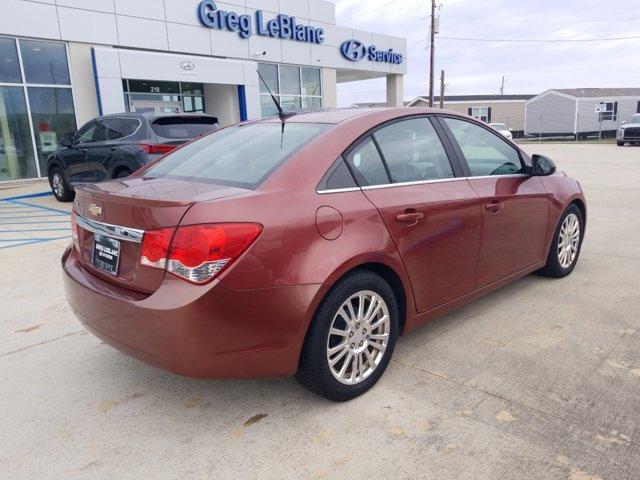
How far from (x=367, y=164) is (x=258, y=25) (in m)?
17.6

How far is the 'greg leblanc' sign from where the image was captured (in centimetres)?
1733

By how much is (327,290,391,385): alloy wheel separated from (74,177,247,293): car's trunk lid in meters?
0.86

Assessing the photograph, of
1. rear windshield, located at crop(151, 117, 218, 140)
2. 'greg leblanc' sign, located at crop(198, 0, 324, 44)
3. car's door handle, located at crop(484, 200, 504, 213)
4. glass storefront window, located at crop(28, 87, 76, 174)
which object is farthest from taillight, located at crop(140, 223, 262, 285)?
'greg leblanc' sign, located at crop(198, 0, 324, 44)

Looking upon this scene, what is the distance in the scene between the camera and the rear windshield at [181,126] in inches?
326

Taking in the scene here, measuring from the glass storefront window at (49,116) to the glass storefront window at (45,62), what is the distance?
0.26 metres

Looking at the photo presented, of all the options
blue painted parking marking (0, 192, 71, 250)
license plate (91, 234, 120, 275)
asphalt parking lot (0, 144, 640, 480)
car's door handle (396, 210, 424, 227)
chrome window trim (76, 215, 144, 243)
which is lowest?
asphalt parking lot (0, 144, 640, 480)

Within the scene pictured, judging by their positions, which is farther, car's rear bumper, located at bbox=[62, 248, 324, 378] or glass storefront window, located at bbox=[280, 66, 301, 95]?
glass storefront window, located at bbox=[280, 66, 301, 95]

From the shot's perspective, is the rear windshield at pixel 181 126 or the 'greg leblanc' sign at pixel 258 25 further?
the 'greg leblanc' sign at pixel 258 25

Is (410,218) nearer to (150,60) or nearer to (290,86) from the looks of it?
(150,60)

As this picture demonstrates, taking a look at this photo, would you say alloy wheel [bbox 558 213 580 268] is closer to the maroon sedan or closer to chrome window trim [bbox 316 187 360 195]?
the maroon sedan

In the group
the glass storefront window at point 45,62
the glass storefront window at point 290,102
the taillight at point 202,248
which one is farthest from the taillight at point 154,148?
the glass storefront window at point 290,102

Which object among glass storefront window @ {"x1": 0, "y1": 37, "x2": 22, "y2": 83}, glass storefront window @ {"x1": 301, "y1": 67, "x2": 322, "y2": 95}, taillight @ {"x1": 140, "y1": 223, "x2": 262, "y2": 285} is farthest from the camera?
glass storefront window @ {"x1": 301, "y1": 67, "x2": 322, "y2": 95}

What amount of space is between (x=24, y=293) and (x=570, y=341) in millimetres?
4561

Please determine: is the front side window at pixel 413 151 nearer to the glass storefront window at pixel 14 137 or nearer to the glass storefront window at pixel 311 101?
the glass storefront window at pixel 14 137
